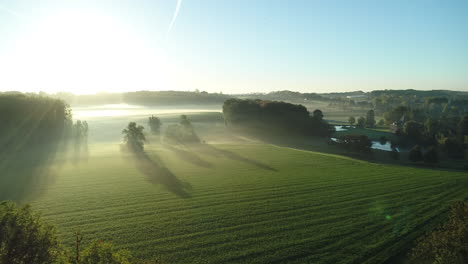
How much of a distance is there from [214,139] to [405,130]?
79.1 m

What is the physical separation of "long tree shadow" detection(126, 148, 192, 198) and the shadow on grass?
15877mm

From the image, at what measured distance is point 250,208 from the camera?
32875mm

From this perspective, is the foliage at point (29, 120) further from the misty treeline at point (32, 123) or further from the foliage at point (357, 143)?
the foliage at point (357, 143)

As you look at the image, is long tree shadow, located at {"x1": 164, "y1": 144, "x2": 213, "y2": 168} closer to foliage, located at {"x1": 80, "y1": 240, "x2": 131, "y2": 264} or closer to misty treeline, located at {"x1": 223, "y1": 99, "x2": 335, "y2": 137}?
foliage, located at {"x1": 80, "y1": 240, "x2": 131, "y2": 264}

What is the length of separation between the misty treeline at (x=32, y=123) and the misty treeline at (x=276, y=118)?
66123 mm

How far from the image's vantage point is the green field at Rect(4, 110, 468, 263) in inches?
945

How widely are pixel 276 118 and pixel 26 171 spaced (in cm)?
9169

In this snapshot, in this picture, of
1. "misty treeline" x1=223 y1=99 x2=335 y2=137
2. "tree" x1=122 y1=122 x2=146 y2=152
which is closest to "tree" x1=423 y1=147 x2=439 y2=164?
"misty treeline" x1=223 y1=99 x2=335 y2=137

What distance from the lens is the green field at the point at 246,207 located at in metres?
24.0

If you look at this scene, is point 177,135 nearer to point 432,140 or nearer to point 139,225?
point 139,225

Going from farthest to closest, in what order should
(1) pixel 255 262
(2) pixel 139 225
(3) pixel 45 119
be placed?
(3) pixel 45 119 < (2) pixel 139 225 < (1) pixel 255 262

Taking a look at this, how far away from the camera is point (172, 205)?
1332 inches

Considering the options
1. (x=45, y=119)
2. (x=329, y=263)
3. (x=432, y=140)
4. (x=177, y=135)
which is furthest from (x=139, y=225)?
(x=432, y=140)

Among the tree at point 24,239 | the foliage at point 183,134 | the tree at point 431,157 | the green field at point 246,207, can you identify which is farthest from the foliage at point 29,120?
the tree at point 431,157
